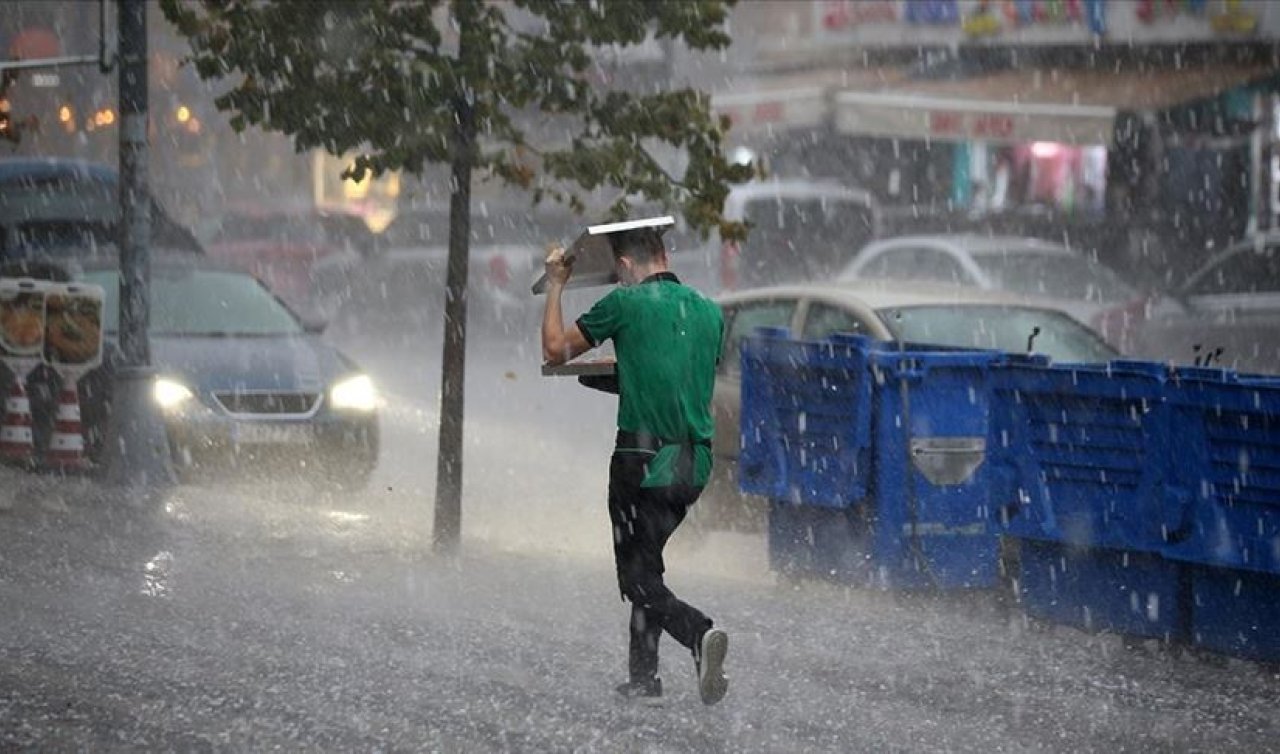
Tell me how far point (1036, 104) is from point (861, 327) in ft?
52.1

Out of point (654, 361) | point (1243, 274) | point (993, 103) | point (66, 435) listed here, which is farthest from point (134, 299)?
point (993, 103)

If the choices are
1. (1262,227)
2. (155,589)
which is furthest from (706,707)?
(1262,227)

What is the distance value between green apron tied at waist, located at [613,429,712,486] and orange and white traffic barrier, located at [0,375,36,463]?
737 cm

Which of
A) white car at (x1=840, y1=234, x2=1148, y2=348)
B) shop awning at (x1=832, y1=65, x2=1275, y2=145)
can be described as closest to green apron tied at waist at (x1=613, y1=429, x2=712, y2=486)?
white car at (x1=840, y1=234, x2=1148, y2=348)

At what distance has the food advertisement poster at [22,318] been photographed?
46.8ft

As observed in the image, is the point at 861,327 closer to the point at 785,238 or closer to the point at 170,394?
the point at 170,394

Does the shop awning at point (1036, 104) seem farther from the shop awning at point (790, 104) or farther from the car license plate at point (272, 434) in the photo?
the car license plate at point (272, 434)

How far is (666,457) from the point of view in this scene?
794 centimetres

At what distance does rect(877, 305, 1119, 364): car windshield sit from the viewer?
41.0ft

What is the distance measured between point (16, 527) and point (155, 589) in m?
1.94

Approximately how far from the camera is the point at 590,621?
1002cm

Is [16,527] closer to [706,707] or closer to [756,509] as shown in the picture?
[756,509]

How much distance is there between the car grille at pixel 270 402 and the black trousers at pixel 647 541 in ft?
20.4

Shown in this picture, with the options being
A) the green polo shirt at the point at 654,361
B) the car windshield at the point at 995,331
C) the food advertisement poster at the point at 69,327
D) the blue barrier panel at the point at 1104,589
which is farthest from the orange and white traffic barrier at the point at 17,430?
the green polo shirt at the point at 654,361
